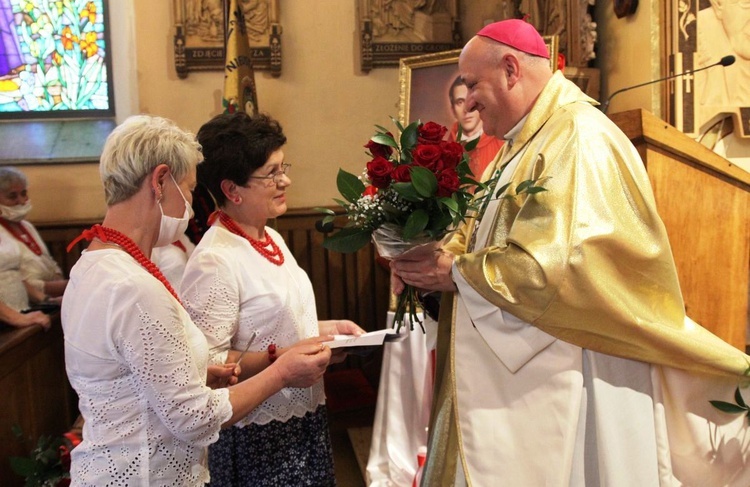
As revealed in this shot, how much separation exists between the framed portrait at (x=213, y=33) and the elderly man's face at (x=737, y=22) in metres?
3.13

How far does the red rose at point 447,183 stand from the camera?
64.9 inches

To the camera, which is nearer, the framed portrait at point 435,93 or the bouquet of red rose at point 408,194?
the bouquet of red rose at point 408,194

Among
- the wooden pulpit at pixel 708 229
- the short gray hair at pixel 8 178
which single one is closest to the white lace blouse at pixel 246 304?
the wooden pulpit at pixel 708 229

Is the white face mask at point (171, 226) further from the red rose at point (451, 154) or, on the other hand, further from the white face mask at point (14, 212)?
the white face mask at point (14, 212)

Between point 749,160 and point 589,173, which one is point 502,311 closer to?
point 589,173

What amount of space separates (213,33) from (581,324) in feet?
13.9

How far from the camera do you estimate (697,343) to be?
1.77 meters

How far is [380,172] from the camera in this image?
1710 millimetres

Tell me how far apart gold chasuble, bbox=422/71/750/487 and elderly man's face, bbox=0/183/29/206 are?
12.3 ft

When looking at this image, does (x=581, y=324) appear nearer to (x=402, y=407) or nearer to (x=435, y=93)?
(x=402, y=407)

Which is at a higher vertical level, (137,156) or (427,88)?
(427,88)

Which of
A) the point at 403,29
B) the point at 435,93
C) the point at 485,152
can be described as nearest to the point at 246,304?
the point at 485,152

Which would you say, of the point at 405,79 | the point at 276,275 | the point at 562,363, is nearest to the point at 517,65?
the point at 562,363

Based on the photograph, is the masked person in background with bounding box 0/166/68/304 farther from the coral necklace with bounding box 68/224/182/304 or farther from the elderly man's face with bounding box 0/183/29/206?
the coral necklace with bounding box 68/224/182/304
